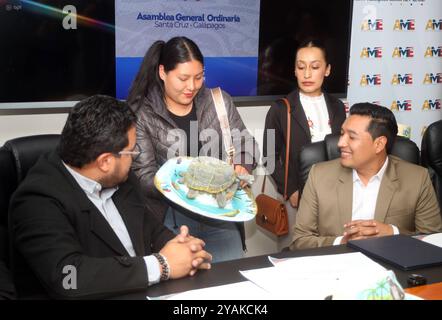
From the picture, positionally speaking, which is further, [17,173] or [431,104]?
[431,104]

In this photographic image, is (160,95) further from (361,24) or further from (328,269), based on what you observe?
(361,24)

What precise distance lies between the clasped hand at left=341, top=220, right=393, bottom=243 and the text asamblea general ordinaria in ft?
5.85

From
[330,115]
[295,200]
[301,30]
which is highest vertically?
[301,30]

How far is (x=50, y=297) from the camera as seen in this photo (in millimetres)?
1555

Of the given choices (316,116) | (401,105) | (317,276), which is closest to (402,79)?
(401,105)

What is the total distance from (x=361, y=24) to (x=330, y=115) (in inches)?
39.3

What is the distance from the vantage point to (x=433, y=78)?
4.04 metres

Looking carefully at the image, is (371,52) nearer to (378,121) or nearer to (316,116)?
(316,116)

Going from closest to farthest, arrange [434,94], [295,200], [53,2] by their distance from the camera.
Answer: [53,2] → [295,200] → [434,94]

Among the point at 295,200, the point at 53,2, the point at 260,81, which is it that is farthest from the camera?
the point at 260,81

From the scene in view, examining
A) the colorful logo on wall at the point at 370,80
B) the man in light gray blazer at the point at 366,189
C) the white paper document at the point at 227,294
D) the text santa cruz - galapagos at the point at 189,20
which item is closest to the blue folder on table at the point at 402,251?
the man in light gray blazer at the point at 366,189

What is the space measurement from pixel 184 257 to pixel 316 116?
1.78 meters

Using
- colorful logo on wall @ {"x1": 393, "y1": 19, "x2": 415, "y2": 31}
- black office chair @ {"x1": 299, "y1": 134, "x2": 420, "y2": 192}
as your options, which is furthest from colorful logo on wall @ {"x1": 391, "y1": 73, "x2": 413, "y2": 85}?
black office chair @ {"x1": 299, "y1": 134, "x2": 420, "y2": 192}
